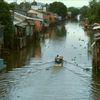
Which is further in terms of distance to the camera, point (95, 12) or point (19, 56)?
point (95, 12)

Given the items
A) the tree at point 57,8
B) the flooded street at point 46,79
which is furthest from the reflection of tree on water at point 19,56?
the tree at point 57,8

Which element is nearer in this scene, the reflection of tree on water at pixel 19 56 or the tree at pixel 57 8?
the reflection of tree on water at pixel 19 56

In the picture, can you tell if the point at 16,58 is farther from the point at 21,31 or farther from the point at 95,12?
the point at 95,12

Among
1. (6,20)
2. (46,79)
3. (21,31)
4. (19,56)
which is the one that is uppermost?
(6,20)

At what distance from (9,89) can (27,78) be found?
4.74 meters

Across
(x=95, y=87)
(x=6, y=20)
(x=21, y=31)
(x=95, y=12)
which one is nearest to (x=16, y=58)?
(x=6, y=20)

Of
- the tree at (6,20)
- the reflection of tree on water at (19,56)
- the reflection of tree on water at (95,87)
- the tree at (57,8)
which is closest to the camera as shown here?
the reflection of tree on water at (95,87)

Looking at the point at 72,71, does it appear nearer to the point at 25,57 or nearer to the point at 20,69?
the point at 20,69

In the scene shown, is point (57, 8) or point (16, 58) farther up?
point (57, 8)

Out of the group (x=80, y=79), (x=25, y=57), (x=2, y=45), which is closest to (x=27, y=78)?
(x=80, y=79)

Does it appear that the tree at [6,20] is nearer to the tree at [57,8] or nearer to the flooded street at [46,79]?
the flooded street at [46,79]

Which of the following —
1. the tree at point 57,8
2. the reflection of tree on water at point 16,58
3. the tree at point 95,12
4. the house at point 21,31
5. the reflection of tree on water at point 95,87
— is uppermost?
the tree at point 57,8

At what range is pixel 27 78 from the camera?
34844 mm

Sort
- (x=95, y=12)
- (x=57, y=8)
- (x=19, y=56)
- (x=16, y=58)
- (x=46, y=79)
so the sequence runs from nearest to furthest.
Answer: (x=46, y=79) → (x=16, y=58) → (x=19, y=56) → (x=95, y=12) → (x=57, y=8)
